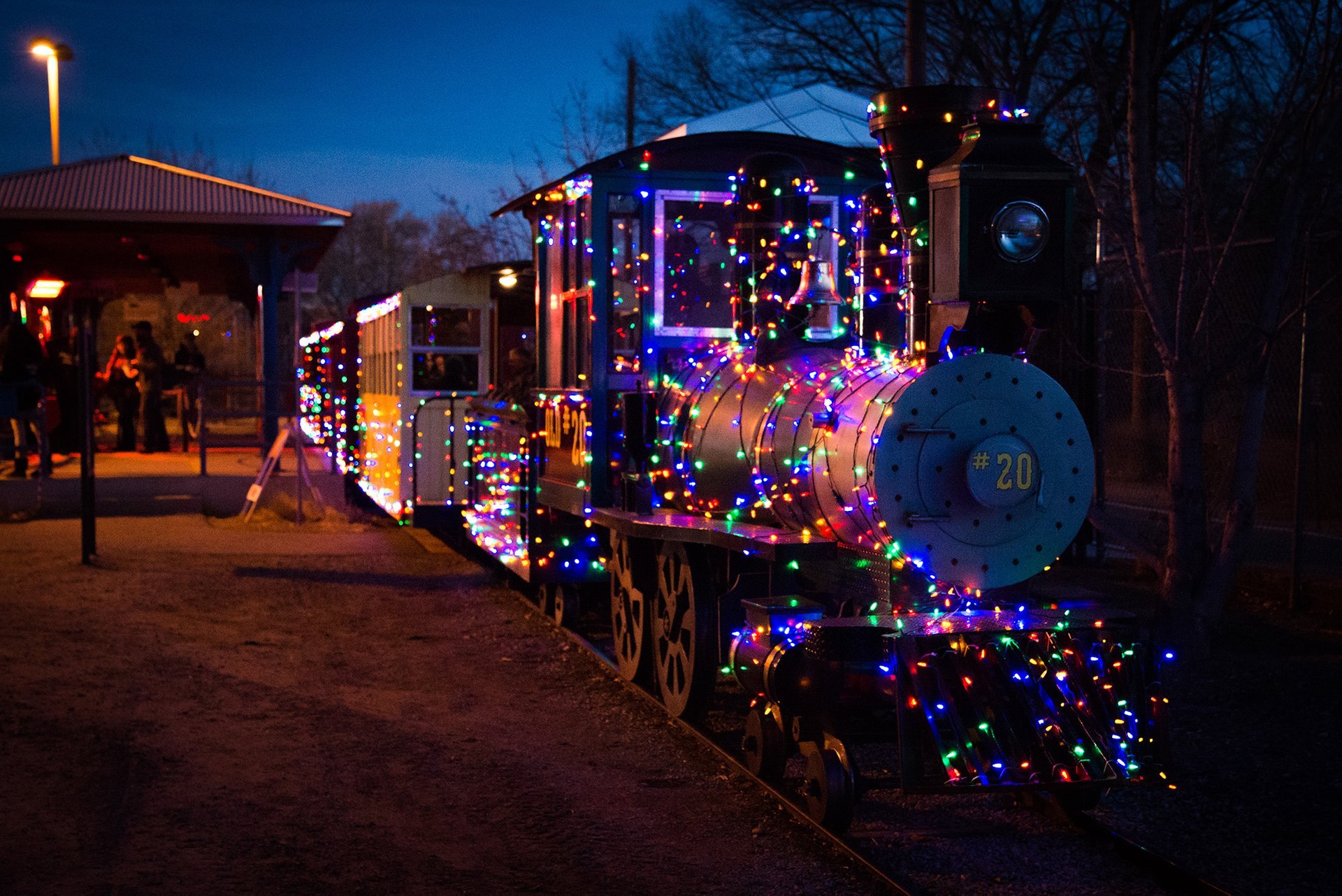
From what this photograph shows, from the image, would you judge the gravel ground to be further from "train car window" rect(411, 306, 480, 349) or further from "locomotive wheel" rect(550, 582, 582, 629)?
"train car window" rect(411, 306, 480, 349)

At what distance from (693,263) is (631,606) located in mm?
1819

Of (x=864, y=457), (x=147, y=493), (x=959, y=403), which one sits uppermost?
(x=959, y=403)

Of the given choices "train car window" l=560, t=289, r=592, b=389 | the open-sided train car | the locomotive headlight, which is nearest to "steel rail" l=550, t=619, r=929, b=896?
"train car window" l=560, t=289, r=592, b=389

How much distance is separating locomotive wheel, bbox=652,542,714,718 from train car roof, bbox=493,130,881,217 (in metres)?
1.90

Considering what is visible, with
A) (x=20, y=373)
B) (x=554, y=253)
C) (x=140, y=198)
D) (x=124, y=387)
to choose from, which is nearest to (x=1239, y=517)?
(x=554, y=253)

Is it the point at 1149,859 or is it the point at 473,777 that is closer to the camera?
the point at 1149,859

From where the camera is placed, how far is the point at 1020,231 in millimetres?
4676

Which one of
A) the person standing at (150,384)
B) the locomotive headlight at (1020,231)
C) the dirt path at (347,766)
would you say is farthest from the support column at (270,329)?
the locomotive headlight at (1020,231)

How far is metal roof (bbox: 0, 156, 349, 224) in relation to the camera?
46.5 ft

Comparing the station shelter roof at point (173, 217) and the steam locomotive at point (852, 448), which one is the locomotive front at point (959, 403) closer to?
the steam locomotive at point (852, 448)

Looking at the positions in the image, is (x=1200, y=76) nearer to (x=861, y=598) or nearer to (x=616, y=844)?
(x=861, y=598)

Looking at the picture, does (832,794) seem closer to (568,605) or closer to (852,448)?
(852,448)

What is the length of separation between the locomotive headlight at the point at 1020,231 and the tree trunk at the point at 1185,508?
10.8 feet

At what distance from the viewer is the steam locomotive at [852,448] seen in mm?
4559
